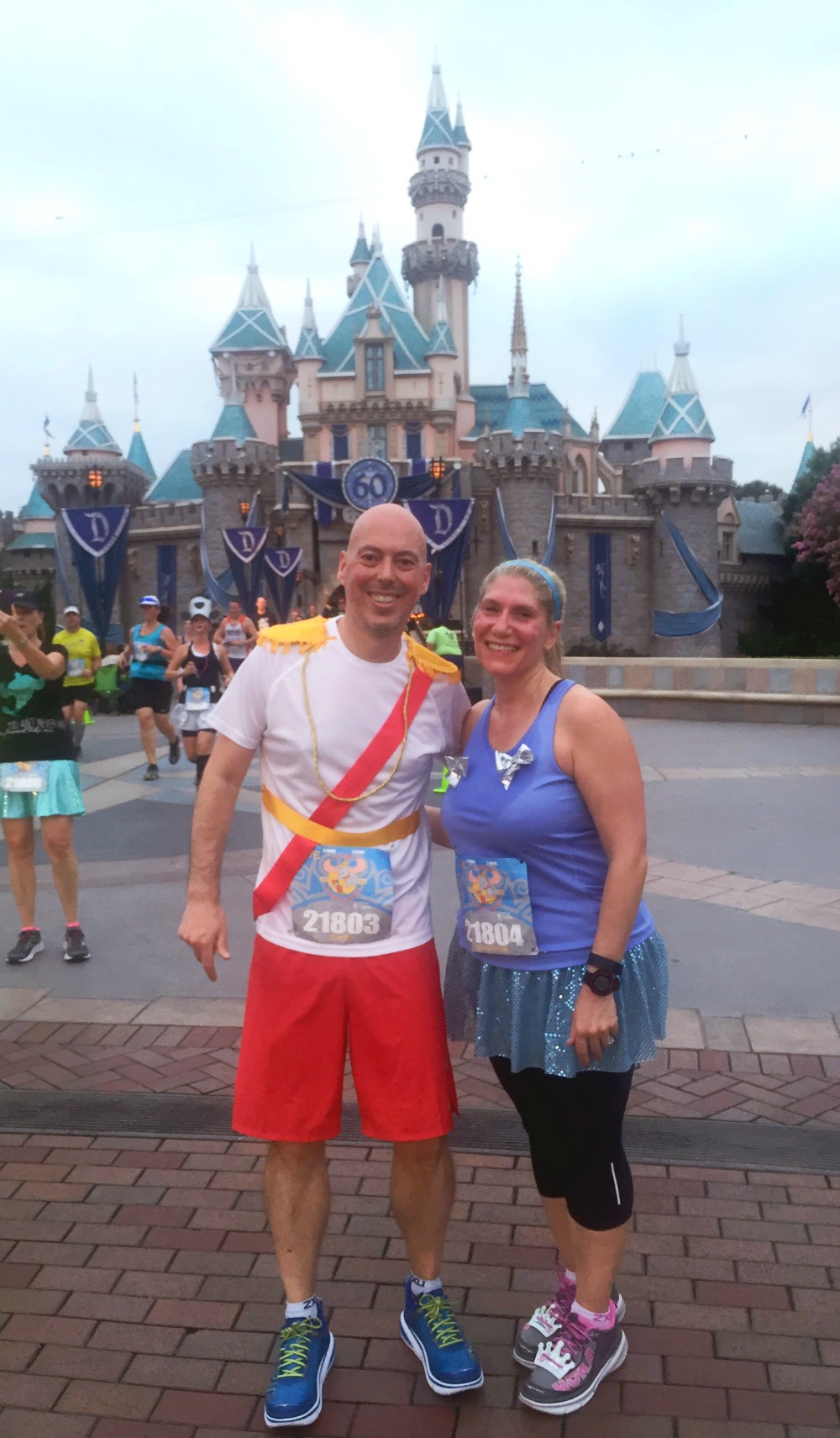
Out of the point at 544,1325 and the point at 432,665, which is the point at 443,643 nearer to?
the point at 432,665

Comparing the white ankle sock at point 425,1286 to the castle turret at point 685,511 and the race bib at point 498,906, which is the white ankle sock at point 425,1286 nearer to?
the race bib at point 498,906

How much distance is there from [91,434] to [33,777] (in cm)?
4680

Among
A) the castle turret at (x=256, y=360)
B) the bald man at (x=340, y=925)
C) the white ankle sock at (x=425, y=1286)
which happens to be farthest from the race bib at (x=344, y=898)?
the castle turret at (x=256, y=360)

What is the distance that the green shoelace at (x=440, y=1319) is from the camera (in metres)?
2.27

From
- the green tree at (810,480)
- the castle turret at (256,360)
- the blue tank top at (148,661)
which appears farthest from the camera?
the castle turret at (256,360)

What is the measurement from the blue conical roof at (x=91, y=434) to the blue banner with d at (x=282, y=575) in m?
17.2

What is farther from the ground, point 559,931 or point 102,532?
point 102,532

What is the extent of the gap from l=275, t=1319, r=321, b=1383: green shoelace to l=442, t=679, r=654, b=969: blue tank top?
0.82 meters

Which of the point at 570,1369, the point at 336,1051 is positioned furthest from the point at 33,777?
the point at 570,1369

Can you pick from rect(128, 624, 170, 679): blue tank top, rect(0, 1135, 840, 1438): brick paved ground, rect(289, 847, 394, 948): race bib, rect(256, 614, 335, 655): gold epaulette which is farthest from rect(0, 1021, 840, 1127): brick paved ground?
rect(128, 624, 170, 679): blue tank top

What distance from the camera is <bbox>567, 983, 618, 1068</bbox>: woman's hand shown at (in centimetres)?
212

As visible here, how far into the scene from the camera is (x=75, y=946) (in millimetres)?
4836

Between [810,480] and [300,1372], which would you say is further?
[810,480]

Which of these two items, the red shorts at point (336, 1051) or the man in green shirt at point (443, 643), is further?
the man in green shirt at point (443, 643)
